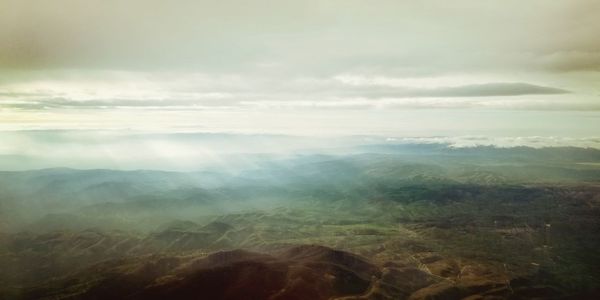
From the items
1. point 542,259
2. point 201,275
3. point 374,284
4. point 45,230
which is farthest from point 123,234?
point 542,259

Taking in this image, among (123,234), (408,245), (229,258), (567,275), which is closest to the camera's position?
(229,258)

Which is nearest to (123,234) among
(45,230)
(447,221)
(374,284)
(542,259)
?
(45,230)

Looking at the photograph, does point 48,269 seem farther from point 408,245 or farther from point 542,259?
point 542,259

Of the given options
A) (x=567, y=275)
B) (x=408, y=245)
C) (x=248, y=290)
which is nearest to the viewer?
(x=248, y=290)

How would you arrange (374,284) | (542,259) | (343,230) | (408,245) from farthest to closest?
(343,230)
(408,245)
(542,259)
(374,284)

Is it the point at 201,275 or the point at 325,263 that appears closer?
the point at 201,275

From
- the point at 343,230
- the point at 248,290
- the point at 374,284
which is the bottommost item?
the point at 343,230

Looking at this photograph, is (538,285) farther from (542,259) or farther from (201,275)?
(201,275)

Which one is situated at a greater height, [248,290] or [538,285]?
[248,290]

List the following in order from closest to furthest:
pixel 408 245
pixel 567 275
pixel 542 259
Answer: pixel 567 275 < pixel 542 259 < pixel 408 245
